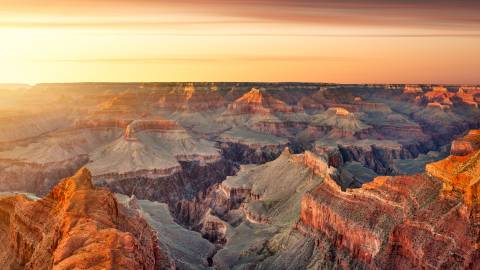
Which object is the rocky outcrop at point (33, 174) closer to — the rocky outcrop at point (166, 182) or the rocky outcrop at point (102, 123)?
the rocky outcrop at point (166, 182)

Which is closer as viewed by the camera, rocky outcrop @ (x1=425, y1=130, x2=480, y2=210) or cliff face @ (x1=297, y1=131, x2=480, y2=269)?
cliff face @ (x1=297, y1=131, x2=480, y2=269)

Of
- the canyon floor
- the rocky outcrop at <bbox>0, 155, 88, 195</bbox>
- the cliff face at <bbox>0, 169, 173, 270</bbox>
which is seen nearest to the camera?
the cliff face at <bbox>0, 169, 173, 270</bbox>

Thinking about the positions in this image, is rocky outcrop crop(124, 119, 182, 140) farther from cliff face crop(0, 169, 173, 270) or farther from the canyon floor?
Answer: cliff face crop(0, 169, 173, 270)

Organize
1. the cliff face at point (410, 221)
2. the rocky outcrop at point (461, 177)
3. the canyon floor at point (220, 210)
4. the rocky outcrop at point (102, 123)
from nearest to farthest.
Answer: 1. the canyon floor at point (220, 210)
2. the cliff face at point (410, 221)
3. the rocky outcrop at point (461, 177)
4. the rocky outcrop at point (102, 123)

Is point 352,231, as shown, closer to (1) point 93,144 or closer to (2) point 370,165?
(2) point 370,165

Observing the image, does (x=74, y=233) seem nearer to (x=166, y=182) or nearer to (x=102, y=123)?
(x=166, y=182)

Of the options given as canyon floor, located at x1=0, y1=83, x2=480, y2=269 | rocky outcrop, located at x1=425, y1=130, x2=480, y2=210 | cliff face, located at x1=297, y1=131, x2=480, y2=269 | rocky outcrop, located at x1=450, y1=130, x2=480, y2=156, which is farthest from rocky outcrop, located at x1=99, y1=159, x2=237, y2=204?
rocky outcrop, located at x1=425, y1=130, x2=480, y2=210

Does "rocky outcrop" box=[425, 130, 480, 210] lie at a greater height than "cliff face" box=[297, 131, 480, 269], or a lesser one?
greater

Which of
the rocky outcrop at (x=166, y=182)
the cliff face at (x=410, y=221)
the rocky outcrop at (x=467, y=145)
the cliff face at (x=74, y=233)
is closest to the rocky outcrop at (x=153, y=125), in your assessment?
the rocky outcrop at (x=166, y=182)

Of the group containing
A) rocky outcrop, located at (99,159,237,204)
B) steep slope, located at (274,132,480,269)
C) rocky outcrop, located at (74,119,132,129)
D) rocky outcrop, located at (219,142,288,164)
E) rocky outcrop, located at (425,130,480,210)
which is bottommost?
rocky outcrop, located at (219,142,288,164)
